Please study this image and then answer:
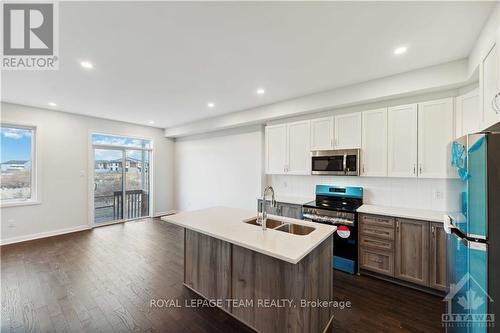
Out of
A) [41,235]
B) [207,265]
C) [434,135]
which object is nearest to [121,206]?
[41,235]

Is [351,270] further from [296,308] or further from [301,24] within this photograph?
[301,24]

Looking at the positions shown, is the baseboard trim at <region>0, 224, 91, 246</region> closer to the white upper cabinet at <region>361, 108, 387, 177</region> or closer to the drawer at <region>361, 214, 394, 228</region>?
the drawer at <region>361, 214, 394, 228</region>

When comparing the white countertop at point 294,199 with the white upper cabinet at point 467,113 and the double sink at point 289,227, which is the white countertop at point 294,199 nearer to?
the double sink at point 289,227

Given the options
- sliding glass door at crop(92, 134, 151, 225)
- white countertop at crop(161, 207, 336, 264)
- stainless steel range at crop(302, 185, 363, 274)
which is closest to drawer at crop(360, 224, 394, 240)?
stainless steel range at crop(302, 185, 363, 274)

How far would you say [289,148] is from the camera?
4035 mm

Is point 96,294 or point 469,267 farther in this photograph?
point 96,294

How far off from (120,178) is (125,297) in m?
4.17

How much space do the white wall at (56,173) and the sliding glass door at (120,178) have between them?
0.29 meters

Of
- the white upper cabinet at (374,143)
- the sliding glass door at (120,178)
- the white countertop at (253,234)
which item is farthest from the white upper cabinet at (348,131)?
the sliding glass door at (120,178)

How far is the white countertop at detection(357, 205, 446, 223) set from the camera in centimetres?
251

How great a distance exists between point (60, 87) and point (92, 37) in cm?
195

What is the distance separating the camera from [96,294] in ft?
8.14

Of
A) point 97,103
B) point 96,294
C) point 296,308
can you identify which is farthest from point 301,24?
point 97,103

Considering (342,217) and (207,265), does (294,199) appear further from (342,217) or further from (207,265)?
(207,265)
